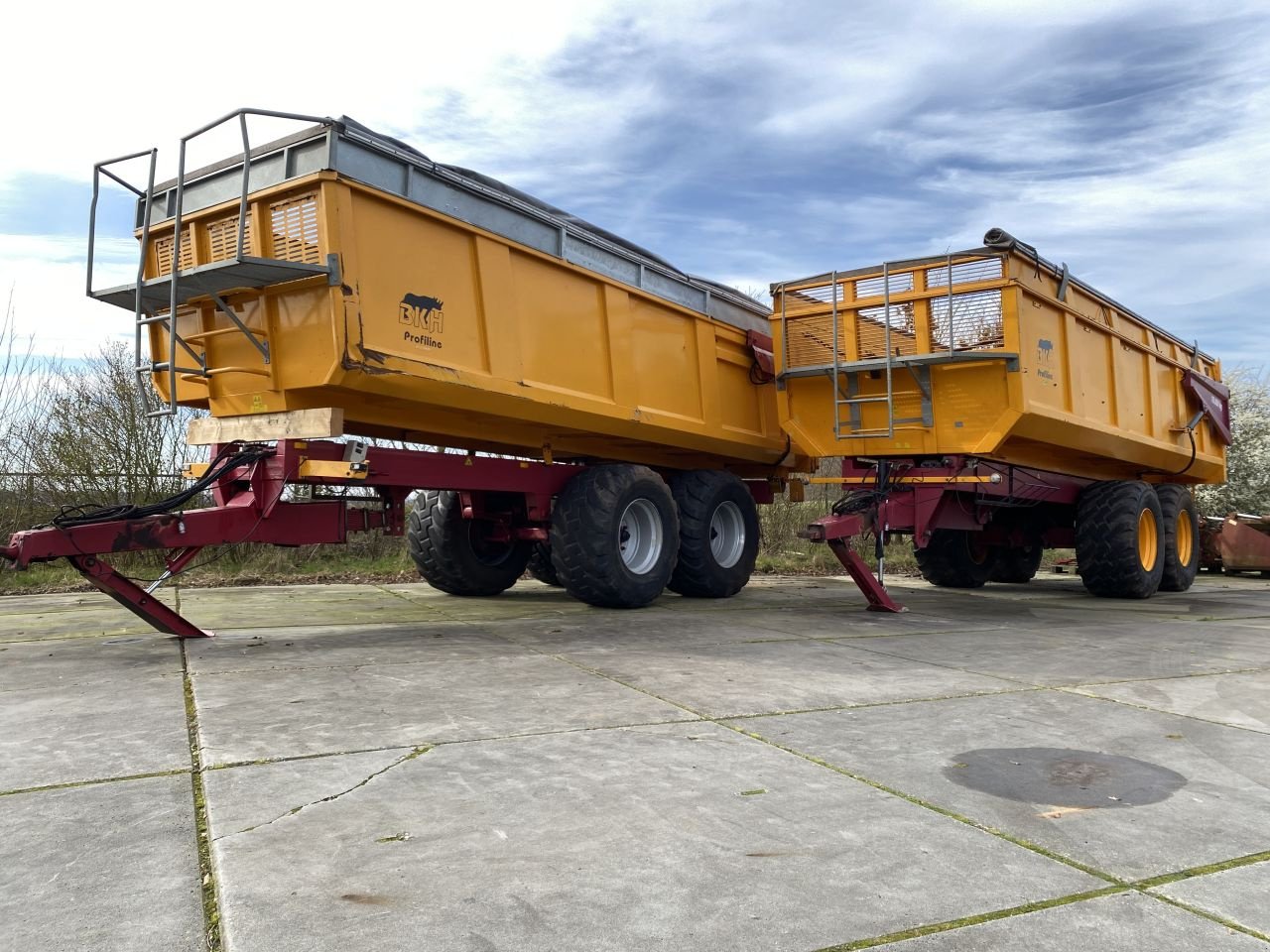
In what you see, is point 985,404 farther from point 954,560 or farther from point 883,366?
point 954,560

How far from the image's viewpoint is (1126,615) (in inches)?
360

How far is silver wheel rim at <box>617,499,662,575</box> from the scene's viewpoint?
29.9 ft

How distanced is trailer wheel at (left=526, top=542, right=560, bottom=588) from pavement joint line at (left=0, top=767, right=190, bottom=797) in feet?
23.4

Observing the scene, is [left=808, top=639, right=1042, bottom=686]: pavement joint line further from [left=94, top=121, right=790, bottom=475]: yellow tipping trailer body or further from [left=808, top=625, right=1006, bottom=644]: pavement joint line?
[left=94, top=121, right=790, bottom=475]: yellow tipping trailer body

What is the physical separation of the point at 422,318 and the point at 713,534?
14.9 feet

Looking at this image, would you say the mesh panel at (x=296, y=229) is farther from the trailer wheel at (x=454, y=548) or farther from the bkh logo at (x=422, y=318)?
the trailer wheel at (x=454, y=548)

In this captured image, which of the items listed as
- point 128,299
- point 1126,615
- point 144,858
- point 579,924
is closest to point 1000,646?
point 1126,615

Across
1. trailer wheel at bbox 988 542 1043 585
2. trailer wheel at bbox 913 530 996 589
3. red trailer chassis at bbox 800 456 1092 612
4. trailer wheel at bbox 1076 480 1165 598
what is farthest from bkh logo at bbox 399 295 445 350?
trailer wheel at bbox 988 542 1043 585

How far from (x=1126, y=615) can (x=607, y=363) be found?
17.2 ft

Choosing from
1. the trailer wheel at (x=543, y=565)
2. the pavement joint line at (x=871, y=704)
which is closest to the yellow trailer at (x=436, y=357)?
the trailer wheel at (x=543, y=565)

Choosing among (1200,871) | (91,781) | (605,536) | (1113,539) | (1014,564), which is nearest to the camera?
(1200,871)

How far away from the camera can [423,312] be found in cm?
684

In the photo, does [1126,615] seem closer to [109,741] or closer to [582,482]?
[582,482]

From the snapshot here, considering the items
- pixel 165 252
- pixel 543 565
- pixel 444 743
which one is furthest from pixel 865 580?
pixel 165 252
